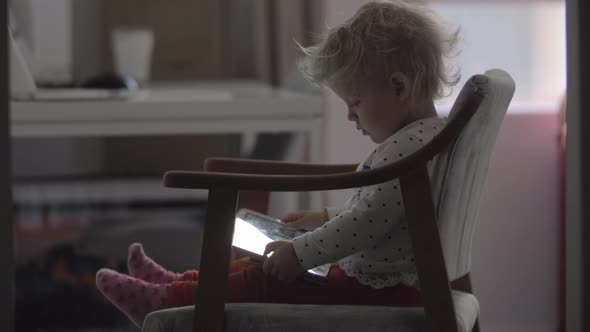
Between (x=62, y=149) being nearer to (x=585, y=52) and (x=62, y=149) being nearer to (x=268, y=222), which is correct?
(x=268, y=222)

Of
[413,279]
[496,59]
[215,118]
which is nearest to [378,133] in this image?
[413,279]

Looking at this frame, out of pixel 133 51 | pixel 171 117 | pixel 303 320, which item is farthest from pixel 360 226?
pixel 133 51

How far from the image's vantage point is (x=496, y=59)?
2658 millimetres

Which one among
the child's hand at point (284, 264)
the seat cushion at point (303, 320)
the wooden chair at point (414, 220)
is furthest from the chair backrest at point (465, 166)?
the child's hand at point (284, 264)

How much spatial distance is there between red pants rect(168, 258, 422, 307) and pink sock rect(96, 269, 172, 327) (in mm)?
19

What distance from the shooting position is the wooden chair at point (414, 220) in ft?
3.73

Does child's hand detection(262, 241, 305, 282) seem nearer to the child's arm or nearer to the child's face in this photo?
the child's arm

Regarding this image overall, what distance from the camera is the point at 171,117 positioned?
1.91 m

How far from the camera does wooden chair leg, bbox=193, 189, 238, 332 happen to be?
116 cm

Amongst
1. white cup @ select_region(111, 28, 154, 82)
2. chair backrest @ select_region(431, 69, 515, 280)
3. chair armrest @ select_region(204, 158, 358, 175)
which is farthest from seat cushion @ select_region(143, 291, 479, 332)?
white cup @ select_region(111, 28, 154, 82)

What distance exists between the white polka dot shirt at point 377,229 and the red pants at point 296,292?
38 mm

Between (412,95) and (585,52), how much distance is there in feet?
0.87

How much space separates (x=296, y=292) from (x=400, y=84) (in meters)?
0.34

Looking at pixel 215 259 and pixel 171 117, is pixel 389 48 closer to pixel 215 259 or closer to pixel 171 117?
pixel 215 259
